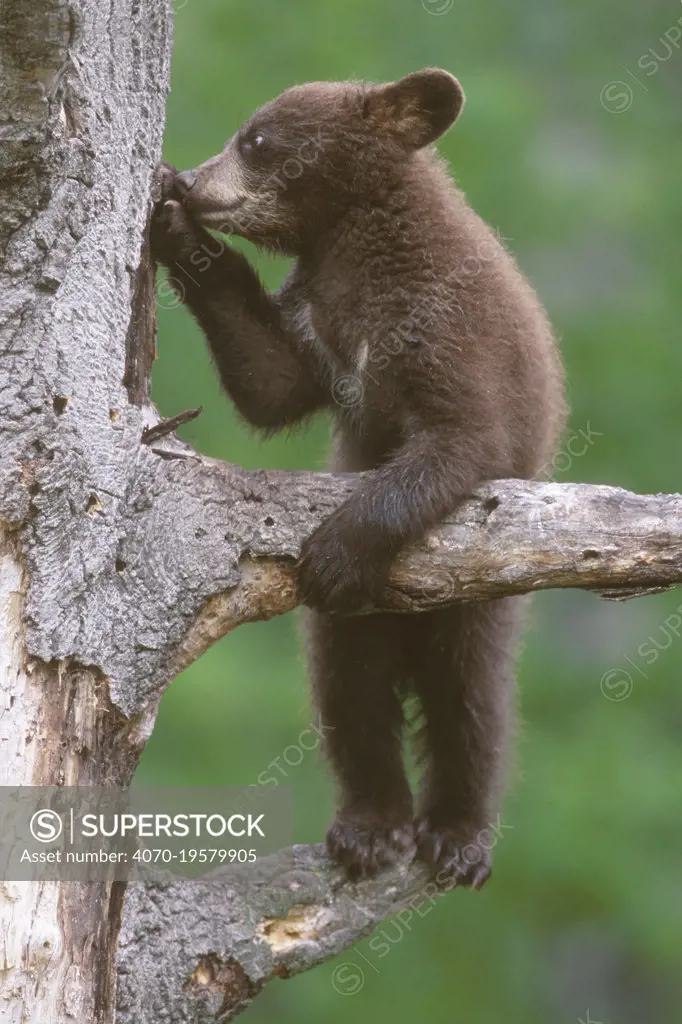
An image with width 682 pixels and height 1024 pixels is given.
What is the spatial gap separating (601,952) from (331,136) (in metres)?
6.83

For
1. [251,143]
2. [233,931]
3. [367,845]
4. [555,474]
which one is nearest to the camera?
[233,931]

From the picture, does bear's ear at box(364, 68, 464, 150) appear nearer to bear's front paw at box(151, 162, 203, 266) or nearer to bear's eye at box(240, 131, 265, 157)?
bear's eye at box(240, 131, 265, 157)

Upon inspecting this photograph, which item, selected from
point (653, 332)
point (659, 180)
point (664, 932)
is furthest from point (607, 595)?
point (659, 180)

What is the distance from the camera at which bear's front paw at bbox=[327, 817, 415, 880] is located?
4.21m

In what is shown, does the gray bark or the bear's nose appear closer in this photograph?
the gray bark

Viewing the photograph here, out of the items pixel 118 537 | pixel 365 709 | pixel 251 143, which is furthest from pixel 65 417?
pixel 365 709

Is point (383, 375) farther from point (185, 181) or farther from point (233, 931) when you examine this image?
point (233, 931)

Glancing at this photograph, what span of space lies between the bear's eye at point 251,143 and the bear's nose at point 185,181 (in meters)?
0.30

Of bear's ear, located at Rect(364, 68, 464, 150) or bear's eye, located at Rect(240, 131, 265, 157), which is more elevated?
bear's ear, located at Rect(364, 68, 464, 150)

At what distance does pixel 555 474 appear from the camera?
912cm

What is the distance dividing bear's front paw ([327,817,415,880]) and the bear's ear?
2312 mm

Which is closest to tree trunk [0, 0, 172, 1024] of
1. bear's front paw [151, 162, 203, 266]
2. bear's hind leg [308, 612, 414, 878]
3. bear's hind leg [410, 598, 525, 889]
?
bear's front paw [151, 162, 203, 266]

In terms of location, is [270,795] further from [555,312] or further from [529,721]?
[555,312]

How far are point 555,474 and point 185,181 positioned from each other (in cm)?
544
